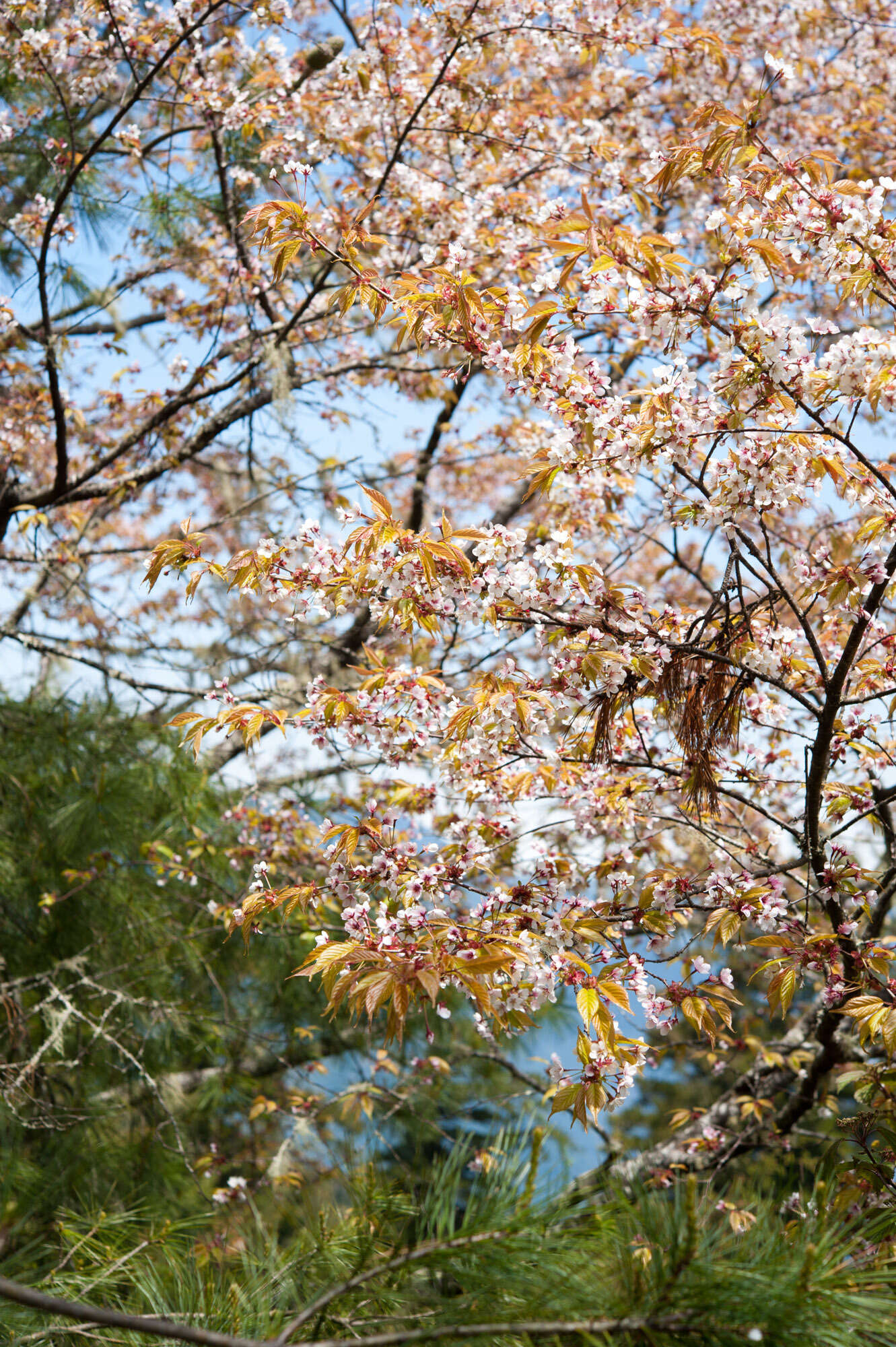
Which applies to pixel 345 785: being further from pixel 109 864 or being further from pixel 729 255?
pixel 729 255

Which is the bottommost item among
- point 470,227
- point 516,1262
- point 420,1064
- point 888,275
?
point 516,1262

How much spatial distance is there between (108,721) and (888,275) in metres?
3.22

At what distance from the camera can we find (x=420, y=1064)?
4293 mm

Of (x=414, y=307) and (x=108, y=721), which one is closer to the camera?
(x=414, y=307)

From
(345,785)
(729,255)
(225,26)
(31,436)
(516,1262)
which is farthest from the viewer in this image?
(345,785)

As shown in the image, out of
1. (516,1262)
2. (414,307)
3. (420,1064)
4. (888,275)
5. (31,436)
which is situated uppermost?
(31,436)

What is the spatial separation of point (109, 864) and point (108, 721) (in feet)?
1.95

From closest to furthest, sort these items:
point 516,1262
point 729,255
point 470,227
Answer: point 516,1262, point 729,255, point 470,227

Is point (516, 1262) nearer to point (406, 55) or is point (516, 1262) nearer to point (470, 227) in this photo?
point (470, 227)

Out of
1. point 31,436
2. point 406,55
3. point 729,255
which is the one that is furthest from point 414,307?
point 31,436

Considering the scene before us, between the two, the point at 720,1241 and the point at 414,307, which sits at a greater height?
the point at 414,307

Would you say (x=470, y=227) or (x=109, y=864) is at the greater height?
(x=470, y=227)

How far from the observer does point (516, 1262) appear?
80cm

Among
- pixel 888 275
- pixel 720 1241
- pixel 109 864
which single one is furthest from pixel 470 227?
pixel 720 1241
